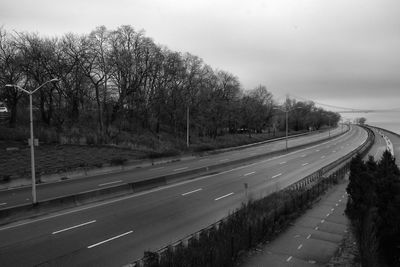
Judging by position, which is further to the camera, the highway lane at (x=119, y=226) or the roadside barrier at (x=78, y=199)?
the roadside barrier at (x=78, y=199)

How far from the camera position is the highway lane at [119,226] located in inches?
538

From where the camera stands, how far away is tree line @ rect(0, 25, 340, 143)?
5116 cm

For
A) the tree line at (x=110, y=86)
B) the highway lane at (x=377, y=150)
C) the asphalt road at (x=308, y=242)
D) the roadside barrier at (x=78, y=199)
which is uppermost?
the tree line at (x=110, y=86)

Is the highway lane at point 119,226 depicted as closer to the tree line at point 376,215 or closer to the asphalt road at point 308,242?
the asphalt road at point 308,242

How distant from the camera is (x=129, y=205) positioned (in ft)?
75.9

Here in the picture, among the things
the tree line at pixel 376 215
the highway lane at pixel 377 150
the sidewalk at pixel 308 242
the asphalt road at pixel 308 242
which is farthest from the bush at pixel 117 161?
the highway lane at pixel 377 150

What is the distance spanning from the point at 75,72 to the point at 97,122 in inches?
364

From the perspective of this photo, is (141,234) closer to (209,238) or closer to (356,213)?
(209,238)

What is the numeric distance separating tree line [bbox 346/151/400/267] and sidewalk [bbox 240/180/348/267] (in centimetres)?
116

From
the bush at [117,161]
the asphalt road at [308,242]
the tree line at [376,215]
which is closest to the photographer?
the tree line at [376,215]

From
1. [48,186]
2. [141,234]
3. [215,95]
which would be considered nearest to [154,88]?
[215,95]

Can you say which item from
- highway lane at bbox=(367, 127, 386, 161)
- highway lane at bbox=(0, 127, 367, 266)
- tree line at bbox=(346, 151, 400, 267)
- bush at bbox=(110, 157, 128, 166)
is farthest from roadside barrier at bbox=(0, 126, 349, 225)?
highway lane at bbox=(367, 127, 386, 161)

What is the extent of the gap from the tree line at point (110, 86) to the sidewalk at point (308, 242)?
35.0 m

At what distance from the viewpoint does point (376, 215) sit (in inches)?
655
